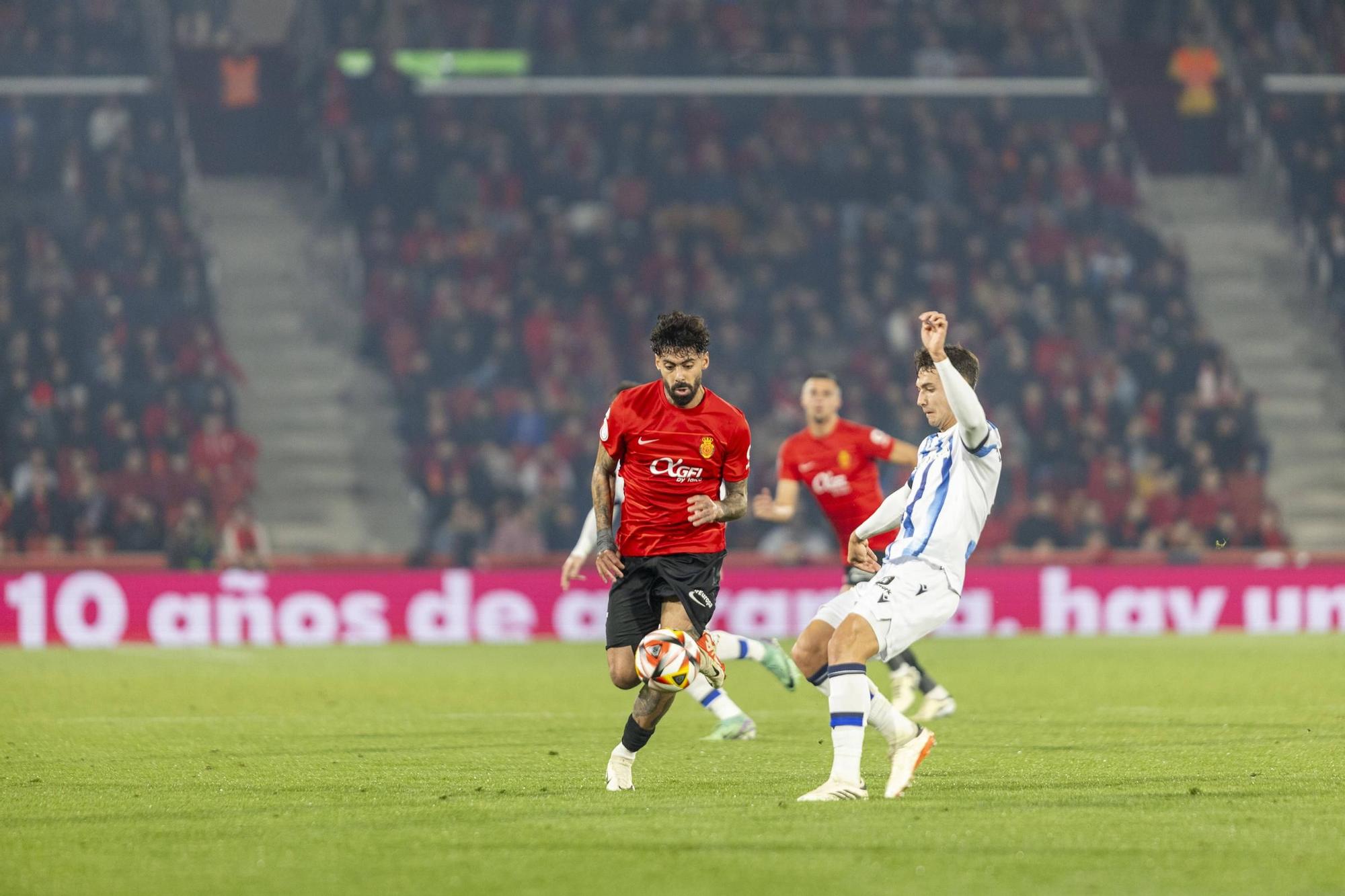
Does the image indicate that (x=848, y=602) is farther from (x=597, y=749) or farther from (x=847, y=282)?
(x=847, y=282)

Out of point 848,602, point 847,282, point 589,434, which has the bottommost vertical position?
point 848,602

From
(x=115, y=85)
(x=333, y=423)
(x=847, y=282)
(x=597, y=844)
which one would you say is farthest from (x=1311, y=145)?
(x=597, y=844)

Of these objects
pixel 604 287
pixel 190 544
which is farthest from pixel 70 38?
pixel 190 544

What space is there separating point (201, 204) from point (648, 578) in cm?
2286

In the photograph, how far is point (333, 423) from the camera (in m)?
26.9

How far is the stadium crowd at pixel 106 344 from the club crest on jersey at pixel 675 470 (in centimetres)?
1438

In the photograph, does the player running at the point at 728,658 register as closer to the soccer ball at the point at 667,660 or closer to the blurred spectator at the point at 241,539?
the soccer ball at the point at 667,660

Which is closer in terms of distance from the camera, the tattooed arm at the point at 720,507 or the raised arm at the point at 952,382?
the raised arm at the point at 952,382

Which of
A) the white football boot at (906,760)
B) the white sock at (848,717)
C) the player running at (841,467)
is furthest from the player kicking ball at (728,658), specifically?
the white sock at (848,717)

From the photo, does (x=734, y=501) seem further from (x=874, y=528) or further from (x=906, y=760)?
(x=906, y=760)

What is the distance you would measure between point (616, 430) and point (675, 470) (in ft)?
0.97

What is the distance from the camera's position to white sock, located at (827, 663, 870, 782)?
25.8 ft

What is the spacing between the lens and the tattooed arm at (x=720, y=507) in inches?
326

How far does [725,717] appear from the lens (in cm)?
1122
